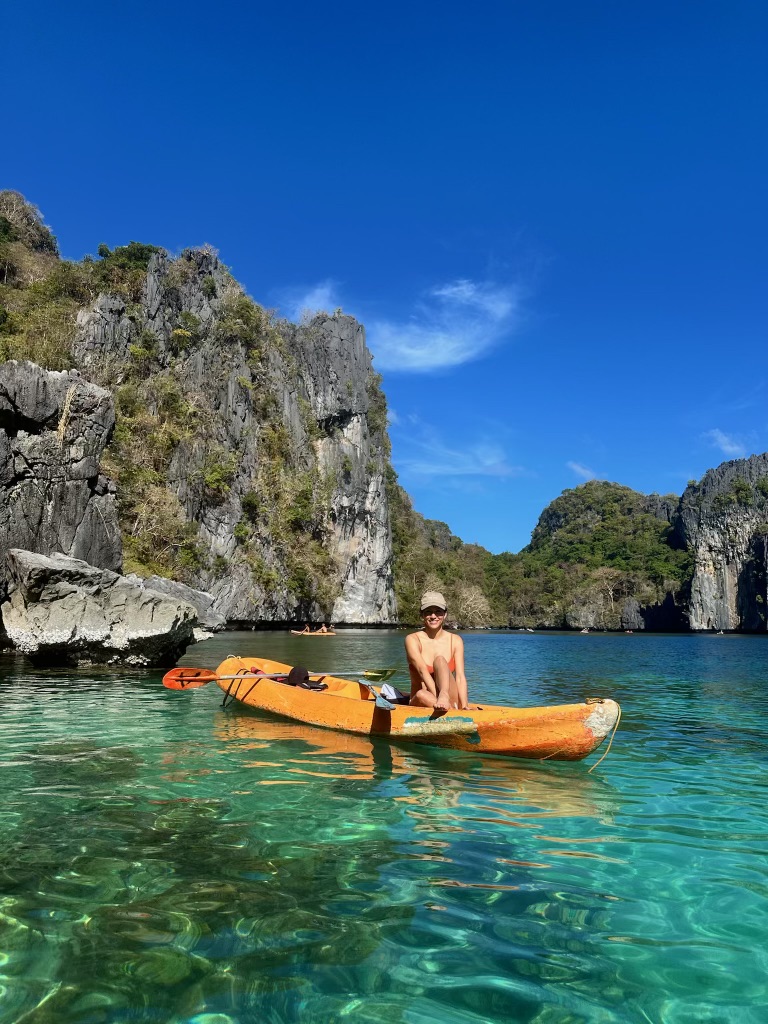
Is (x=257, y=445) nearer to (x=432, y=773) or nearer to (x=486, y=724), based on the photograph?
(x=486, y=724)

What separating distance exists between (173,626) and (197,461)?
30266 millimetres

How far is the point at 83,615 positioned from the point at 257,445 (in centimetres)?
3544

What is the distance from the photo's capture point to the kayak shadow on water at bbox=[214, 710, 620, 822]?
5.16m

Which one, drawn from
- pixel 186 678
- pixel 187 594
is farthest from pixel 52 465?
pixel 186 678

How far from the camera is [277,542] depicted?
46.4 meters

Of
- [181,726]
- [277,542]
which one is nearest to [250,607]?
[277,542]

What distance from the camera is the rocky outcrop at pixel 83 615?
1302cm

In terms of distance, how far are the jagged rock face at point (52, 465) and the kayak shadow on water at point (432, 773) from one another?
1147cm

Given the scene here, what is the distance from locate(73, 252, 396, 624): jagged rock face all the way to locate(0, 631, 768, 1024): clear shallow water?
35.7m

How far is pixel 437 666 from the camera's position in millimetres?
6711

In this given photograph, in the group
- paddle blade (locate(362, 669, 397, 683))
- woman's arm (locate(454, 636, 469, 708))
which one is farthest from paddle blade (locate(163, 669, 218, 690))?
woman's arm (locate(454, 636, 469, 708))

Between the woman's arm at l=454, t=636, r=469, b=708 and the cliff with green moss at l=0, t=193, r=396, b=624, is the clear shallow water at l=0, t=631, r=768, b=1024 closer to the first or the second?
the woman's arm at l=454, t=636, r=469, b=708

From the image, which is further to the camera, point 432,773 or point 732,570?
point 732,570

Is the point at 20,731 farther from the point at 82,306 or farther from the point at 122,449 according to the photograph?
the point at 82,306
